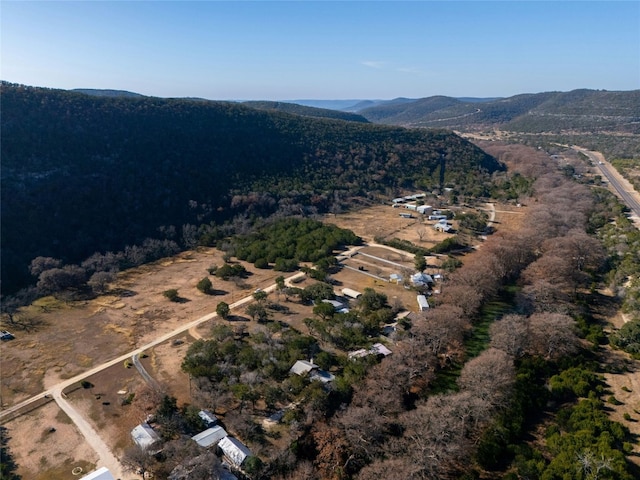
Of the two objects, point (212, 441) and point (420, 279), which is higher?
point (420, 279)

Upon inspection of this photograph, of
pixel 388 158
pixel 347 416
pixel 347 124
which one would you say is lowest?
pixel 347 416

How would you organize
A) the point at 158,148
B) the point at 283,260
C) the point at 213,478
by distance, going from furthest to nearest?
the point at 158,148 < the point at 283,260 < the point at 213,478

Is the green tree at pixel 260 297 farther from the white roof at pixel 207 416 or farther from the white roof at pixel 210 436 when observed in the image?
the white roof at pixel 210 436

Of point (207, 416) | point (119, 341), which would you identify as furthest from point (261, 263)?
point (207, 416)

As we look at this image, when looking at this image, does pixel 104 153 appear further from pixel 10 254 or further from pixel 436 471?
pixel 436 471

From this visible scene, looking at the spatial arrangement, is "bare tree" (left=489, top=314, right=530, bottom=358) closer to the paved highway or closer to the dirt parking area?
the dirt parking area

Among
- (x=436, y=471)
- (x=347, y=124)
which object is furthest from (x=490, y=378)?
(x=347, y=124)

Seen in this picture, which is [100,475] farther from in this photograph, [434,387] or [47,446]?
[434,387]
